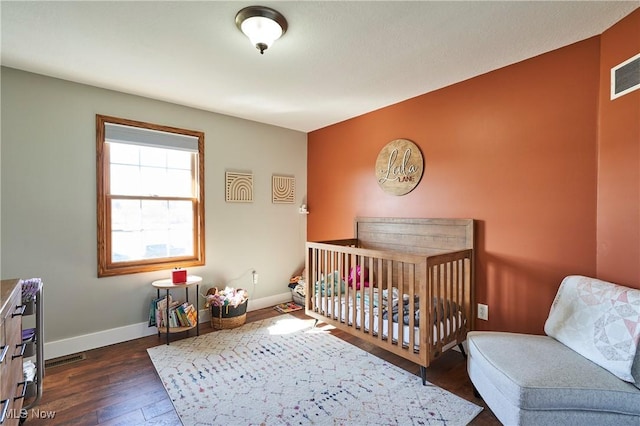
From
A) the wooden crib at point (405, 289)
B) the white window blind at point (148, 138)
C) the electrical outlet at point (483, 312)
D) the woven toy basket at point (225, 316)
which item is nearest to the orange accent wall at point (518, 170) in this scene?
the electrical outlet at point (483, 312)

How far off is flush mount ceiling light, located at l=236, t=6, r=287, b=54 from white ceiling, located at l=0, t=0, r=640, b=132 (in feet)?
0.13

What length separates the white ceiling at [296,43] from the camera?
1.60 metres

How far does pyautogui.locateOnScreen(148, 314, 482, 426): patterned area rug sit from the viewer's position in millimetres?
1715

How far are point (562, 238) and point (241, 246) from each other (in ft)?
9.82

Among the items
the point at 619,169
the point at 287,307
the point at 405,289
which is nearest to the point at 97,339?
the point at 287,307

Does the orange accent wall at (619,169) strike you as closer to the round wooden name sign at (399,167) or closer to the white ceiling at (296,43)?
the white ceiling at (296,43)

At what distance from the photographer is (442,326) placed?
212cm

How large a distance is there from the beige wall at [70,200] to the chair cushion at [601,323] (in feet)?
9.88

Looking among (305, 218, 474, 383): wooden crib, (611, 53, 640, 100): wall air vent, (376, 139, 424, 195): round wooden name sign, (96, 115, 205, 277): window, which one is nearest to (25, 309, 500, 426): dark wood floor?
(305, 218, 474, 383): wooden crib

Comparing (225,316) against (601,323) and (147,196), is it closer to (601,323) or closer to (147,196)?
(147,196)

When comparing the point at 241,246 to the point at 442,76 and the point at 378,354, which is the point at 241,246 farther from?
the point at 442,76

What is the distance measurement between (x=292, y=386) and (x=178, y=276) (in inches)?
59.1

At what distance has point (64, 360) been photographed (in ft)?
7.83

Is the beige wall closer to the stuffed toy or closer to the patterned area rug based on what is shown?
the patterned area rug
